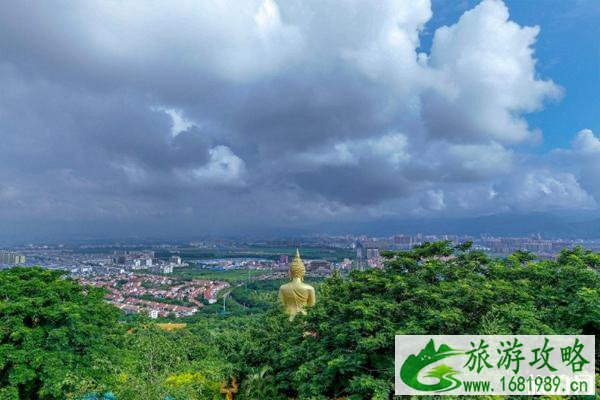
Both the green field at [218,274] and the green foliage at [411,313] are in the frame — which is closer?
the green foliage at [411,313]

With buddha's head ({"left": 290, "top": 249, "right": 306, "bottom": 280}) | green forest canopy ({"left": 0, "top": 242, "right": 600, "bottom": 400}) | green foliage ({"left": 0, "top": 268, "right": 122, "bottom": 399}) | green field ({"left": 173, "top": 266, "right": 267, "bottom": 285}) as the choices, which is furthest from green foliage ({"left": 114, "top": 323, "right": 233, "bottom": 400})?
green field ({"left": 173, "top": 266, "right": 267, "bottom": 285})

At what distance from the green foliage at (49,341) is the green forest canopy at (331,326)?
0.03m

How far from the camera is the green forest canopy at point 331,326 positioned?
30.2 ft

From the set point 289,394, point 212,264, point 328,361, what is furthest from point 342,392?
point 212,264

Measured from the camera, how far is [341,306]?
1052 cm

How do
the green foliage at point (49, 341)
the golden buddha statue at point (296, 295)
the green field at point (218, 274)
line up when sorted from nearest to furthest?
the green foliage at point (49, 341), the golden buddha statue at point (296, 295), the green field at point (218, 274)

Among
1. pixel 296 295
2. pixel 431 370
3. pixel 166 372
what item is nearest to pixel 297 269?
pixel 296 295

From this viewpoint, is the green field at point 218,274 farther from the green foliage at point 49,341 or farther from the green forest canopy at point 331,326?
the green forest canopy at point 331,326

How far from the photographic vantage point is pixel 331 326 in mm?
10508

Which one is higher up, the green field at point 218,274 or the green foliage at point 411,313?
the green foliage at point 411,313

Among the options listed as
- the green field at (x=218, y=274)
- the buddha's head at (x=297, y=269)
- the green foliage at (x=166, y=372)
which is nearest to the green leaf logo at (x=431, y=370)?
the green foliage at (x=166, y=372)

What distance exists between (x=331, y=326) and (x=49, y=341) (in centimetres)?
725

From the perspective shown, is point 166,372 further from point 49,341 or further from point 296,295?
point 296,295

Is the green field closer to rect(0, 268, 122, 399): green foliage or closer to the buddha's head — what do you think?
the buddha's head
